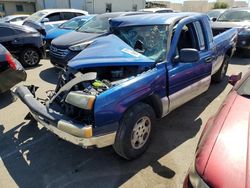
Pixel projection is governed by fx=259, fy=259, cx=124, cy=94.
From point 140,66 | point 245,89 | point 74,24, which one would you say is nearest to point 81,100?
point 140,66

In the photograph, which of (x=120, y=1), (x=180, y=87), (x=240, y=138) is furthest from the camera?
(x=120, y=1)

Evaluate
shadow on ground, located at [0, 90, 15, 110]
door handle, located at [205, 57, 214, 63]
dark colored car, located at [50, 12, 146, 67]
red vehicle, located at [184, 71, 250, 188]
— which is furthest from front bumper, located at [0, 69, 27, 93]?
red vehicle, located at [184, 71, 250, 188]

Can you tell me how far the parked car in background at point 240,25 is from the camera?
890 cm

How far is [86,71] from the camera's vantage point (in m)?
3.75

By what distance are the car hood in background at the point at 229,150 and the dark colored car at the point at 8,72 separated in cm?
443

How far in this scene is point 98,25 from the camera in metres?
8.04

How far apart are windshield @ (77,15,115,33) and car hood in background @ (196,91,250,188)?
569cm

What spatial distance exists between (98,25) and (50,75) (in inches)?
84.3

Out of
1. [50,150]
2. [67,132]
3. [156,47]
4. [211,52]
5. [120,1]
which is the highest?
[156,47]

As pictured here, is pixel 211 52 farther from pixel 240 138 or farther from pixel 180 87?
pixel 240 138

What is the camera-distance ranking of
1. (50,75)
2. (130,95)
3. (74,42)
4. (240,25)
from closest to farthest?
(130,95) < (74,42) < (50,75) < (240,25)

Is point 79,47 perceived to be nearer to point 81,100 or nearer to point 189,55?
point 189,55

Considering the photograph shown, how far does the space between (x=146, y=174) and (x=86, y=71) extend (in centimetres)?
165

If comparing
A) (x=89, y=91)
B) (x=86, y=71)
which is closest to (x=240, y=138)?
(x=89, y=91)
